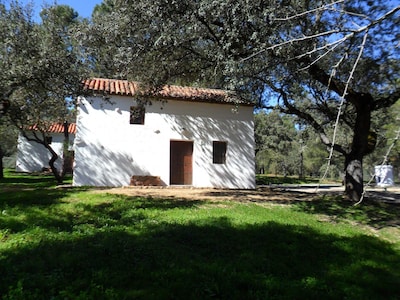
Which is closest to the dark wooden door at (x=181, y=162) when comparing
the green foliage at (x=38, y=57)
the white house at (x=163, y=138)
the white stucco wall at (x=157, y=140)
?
the white house at (x=163, y=138)

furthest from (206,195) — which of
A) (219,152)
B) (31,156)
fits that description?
→ (31,156)

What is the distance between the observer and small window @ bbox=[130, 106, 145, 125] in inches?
599

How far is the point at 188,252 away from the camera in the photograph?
5.45 m

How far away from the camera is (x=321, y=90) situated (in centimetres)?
1305

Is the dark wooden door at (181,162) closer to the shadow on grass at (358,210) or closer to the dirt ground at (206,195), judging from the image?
the dirt ground at (206,195)

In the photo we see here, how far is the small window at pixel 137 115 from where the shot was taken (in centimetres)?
1520

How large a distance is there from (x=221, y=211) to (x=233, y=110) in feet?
25.9

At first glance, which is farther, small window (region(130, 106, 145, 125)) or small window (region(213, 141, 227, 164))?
small window (region(213, 141, 227, 164))

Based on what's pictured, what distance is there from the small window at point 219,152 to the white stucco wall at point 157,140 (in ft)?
0.75

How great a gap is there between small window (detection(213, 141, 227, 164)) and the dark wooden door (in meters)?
1.20

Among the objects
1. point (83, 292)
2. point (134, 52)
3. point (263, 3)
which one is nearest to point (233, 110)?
point (134, 52)

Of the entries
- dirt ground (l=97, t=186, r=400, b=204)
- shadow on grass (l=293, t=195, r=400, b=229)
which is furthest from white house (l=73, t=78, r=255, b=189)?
shadow on grass (l=293, t=195, r=400, b=229)

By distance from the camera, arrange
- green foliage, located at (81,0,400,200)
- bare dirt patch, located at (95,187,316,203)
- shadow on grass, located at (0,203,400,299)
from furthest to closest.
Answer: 1. bare dirt patch, located at (95,187,316,203)
2. green foliage, located at (81,0,400,200)
3. shadow on grass, located at (0,203,400,299)

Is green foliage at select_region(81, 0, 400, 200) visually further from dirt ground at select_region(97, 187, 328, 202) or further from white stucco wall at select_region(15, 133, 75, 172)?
white stucco wall at select_region(15, 133, 75, 172)
